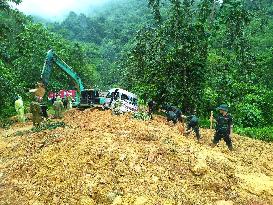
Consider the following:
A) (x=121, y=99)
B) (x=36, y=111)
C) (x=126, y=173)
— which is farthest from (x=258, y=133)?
(x=126, y=173)

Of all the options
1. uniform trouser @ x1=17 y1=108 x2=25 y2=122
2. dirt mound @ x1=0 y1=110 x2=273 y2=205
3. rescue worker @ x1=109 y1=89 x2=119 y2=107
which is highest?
dirt mound @ x1=0 y1=110 x2=273 y2=205

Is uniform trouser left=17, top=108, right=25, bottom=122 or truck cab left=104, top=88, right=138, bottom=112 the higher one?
truck cab left=104, top=88, right=138, bottom=112

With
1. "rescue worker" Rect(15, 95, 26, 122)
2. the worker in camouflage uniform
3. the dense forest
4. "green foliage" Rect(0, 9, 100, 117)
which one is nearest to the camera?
the worker in camouflage uniform

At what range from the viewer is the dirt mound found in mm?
9453

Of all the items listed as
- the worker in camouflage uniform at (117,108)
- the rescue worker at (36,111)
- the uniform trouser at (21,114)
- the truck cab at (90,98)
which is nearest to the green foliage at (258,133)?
the worker in camouflage uniform at (117,108)

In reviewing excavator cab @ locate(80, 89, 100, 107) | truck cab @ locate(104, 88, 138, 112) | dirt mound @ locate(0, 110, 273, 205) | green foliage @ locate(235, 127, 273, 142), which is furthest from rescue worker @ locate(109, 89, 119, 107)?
dirt mound @ locate(0, 110, 273, 205)

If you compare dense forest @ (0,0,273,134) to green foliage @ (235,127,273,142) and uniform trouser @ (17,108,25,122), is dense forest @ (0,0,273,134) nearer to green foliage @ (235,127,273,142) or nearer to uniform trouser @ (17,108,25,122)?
uniform trouser @ (17,108,25,122)

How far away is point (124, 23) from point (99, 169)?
123 meters

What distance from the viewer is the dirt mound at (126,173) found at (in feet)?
31.0

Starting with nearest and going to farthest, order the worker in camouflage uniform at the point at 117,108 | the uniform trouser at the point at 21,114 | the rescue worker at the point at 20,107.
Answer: the worker in camouflage uniform at the point at 117,108 → the rescue worker at the point at 20,107 → the uniform trouser at the point at 21,114

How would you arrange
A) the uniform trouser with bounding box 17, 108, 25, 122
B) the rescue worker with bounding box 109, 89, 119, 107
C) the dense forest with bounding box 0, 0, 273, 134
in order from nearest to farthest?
the uniform trouser with bounding box 17, 108, 25, 122 < the rescue worker with bounding box 109, 89, 119, 107 < the dense forest with bounding box 0, 0, 273, 134

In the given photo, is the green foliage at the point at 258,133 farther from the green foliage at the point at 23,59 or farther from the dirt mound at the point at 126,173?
the green foliage at the point at 23,59

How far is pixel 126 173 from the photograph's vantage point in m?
10.2

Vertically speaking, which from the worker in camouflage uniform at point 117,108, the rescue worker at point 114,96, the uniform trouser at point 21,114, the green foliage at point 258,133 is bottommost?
the green foliage at point 258,133
